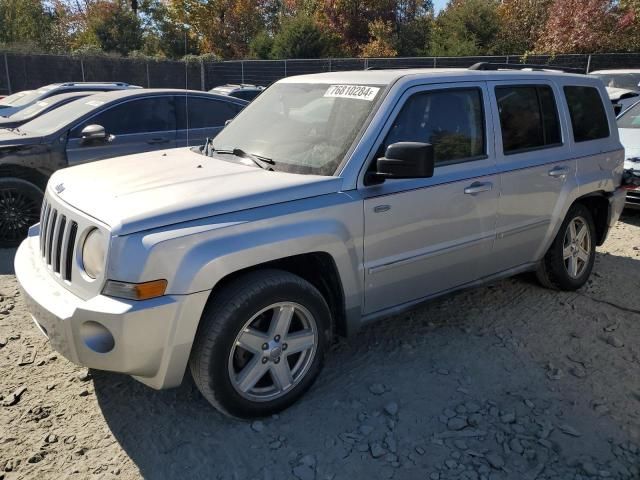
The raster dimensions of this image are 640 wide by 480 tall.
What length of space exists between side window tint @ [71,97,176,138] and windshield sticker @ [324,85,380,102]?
152 inches

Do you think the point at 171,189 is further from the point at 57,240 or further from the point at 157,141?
the point at 157,141

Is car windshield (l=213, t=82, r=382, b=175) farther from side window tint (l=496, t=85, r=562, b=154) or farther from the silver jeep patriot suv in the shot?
side window tint (l=496, t=85, r=562, b=154)

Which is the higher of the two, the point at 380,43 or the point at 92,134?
the point at 380,43

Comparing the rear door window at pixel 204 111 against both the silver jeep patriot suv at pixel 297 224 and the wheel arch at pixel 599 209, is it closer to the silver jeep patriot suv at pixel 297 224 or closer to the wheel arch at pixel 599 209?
the silver jeep patriot suv at pixel 297 224

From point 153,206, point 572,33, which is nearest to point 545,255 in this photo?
point 153,206

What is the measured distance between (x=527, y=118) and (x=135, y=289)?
312 centimetres

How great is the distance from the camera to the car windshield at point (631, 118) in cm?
829

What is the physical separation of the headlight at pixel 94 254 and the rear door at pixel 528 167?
2.67 metres

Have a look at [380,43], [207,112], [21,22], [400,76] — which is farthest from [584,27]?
[21,22]

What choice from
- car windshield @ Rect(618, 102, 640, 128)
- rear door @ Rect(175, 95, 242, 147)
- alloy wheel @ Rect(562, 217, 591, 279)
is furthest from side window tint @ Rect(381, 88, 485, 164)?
car windshield @ Rect(618, 102, 640, 128)

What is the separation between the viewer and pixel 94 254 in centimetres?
282

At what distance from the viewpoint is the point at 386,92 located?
359 centimetres

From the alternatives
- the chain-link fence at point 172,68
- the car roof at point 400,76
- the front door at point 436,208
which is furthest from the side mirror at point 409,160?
the chain-link fence at point 172,68

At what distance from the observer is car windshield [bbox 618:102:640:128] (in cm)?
829
